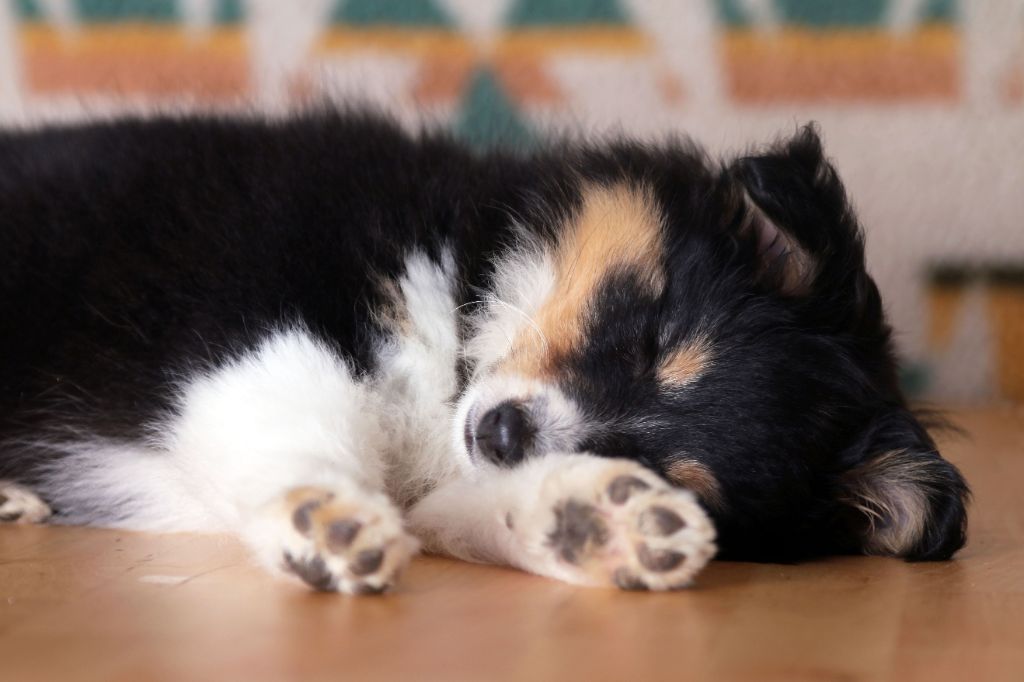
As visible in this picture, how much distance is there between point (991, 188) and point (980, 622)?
309 cm

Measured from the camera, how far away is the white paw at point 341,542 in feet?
7.04

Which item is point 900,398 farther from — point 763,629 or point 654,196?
point 763,629

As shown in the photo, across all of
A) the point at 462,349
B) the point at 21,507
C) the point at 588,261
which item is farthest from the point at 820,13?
the point at 21,507

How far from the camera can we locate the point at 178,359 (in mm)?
2699

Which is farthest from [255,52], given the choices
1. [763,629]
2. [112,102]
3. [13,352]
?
[763,629]

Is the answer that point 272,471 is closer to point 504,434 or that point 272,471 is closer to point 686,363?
point 504,434

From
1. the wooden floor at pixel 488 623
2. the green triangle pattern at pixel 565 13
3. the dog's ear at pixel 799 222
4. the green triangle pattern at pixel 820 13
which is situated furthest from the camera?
the green triangle pattern at pixel 565 13

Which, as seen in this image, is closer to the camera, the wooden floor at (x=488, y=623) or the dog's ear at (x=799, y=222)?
the wooden floor at (x=488, y=623)

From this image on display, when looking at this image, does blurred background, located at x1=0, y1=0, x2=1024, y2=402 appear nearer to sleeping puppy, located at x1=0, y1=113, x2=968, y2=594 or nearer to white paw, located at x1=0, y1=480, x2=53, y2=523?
sleeping puppy, located at x1=0, y1=113, x2=968, y2=594

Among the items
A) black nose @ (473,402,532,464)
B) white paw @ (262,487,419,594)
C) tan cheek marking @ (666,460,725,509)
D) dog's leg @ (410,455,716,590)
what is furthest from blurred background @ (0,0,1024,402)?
white paw @ (262,487,419,594)

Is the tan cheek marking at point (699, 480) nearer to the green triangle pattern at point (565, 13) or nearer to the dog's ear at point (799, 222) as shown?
the dog's ear at point (799, 222)

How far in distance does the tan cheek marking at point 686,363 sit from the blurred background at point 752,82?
220cm

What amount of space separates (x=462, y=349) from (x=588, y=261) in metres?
0.35

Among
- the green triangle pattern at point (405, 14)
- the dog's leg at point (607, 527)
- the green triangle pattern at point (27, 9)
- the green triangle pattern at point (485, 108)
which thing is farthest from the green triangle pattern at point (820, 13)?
the dog's leg at point (607, 527)
